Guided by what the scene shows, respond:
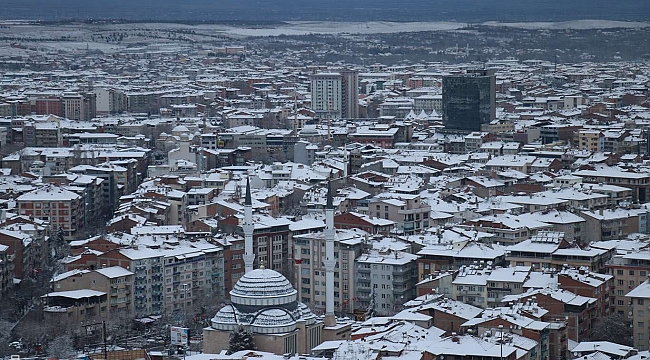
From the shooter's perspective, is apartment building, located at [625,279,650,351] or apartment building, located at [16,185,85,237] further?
apartment building, located at [16,185,85,237]

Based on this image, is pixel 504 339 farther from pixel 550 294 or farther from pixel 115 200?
pixel 115 200

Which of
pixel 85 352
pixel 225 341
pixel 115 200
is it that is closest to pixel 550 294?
pixel 225 341

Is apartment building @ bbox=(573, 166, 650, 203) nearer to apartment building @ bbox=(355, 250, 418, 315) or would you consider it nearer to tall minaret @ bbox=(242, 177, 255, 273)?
apartment building @ bbox=(355, 250, 418, 315)

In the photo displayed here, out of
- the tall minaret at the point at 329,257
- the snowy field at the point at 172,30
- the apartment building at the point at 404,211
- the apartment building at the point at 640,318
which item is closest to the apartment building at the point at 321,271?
the tall minaret at the point at 329,257

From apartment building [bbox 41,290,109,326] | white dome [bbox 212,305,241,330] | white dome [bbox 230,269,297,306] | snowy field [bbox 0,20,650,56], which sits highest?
white dome [bbox 230,269,297,306]

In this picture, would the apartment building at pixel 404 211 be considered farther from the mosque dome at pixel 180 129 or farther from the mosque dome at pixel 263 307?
the mosque dome at pixel 180 129

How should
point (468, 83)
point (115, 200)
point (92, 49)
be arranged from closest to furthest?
point (115, 200) < point (468, 83) < point (92, 49)

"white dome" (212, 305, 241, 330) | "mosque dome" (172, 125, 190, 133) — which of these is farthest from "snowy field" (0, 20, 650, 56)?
"white dome" (212, 305, 241, 330)
